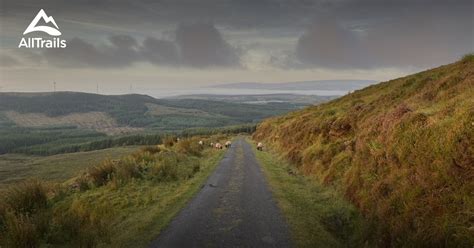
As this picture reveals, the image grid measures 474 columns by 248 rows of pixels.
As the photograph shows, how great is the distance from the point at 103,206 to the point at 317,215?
8944mm

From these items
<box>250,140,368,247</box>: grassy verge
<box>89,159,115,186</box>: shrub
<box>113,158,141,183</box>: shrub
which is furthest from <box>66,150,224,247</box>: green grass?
<box>250,140,368,247</box>: grassy verge

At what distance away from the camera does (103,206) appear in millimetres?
14961

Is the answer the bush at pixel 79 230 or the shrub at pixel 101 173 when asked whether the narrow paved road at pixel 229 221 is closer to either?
the bush at pixel 79 230

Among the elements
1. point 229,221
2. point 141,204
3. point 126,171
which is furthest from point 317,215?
point 126,171

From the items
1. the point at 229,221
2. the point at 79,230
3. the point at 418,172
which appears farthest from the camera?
the point at 229,221

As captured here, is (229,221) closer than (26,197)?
Yes

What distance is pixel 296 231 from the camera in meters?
11.5

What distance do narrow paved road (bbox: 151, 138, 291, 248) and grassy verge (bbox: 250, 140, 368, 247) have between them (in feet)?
1.61

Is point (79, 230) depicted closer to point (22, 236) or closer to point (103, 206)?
point (22, 236)

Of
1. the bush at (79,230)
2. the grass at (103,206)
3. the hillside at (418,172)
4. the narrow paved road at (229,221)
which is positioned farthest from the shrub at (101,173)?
the hillside at (418,172)

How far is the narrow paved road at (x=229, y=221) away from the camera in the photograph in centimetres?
1057

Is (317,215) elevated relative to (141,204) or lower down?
elevated

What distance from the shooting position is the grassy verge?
427 inches

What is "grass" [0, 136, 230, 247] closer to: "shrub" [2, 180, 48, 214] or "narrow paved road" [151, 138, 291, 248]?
"shrub" [2, 180, 48, 214]
